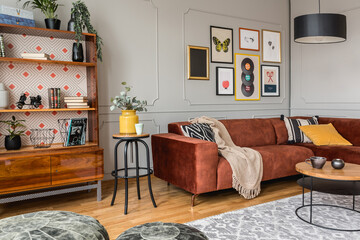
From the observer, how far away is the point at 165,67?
416 cm

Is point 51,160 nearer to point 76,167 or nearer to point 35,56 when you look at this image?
point 76,167

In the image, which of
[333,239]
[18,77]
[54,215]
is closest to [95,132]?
[18,77]

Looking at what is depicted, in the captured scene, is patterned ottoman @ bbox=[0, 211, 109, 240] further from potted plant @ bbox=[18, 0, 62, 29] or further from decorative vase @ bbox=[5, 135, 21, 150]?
potted plant @ bbox=[18, 0, 62, 29]

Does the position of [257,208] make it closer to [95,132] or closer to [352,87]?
[95,132]

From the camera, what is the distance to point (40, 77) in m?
3.28

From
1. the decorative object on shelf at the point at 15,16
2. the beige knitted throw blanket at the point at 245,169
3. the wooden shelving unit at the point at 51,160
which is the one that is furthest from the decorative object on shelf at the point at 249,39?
the decorative object on shelf at the point at 15,16

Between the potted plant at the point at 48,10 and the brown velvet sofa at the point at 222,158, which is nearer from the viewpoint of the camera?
the brown velvet sofa at the point at 222,158

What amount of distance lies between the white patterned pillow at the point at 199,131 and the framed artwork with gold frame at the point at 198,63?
3.79 ft

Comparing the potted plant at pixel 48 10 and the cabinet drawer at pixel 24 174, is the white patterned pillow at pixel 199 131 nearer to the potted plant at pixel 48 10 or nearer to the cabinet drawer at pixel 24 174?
the cabinet drawer at pixel 24 174

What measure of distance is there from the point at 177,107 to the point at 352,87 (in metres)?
2.68

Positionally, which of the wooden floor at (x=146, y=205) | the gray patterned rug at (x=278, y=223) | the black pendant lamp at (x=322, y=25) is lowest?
the wooden floor at (x=146, y=205)

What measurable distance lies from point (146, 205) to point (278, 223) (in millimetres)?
1268

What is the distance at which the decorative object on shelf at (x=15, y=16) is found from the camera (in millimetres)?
2767

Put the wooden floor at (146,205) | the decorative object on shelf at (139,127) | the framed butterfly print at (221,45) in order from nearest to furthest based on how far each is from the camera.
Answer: the wooden floor at (146,205) → the decorative object on shelf at (139,127) → the framed butterfly print at (221,45)
